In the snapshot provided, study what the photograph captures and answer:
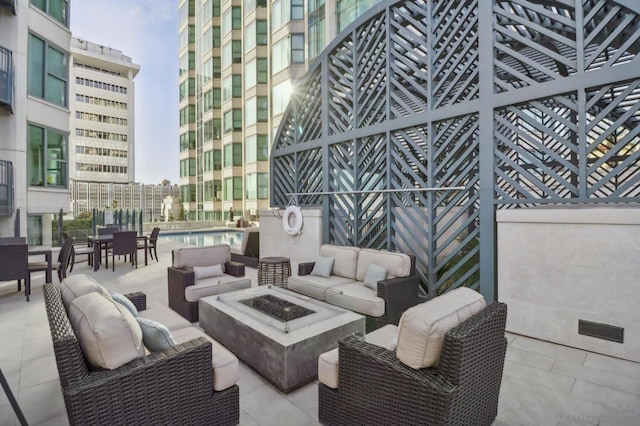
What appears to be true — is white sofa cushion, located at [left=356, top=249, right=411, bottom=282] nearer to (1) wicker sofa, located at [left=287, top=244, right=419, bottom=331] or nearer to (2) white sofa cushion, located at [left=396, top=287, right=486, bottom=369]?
(1) wicker sofa, located at [left=287, top=244, right=419, bottom=331]

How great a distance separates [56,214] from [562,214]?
1163 cm

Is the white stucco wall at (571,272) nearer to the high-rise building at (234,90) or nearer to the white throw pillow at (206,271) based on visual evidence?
the white throw pillow at (206,271)

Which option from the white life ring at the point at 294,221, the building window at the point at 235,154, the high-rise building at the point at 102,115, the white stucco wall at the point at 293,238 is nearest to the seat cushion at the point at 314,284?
the white stucco wall at the point at 293,238

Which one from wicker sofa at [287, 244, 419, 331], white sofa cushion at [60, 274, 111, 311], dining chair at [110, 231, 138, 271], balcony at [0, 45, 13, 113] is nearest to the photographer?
white sofa cushion at [60, 274, 111, 311]

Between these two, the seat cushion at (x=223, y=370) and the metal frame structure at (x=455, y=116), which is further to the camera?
the metal frame structure at (x=455, y=116)

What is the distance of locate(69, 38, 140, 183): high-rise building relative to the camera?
1467 inches

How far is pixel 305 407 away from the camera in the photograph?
2482 millimetres

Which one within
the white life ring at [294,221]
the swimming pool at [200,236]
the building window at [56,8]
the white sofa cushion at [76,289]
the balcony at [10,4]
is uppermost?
the building window at [56,8]

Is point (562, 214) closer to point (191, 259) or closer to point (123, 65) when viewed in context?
point (191, 259)

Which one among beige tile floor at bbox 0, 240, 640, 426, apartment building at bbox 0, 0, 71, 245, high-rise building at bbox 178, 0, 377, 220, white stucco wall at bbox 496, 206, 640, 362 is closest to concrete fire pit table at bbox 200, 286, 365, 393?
beige tile floor at bbox 0, 240, 640, 426

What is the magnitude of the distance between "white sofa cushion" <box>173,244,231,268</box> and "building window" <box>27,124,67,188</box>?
7.15 m

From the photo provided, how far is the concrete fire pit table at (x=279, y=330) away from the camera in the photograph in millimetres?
2662

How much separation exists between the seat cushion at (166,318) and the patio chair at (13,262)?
3517mm

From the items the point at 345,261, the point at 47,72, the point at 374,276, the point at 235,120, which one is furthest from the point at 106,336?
the point at 235,120
